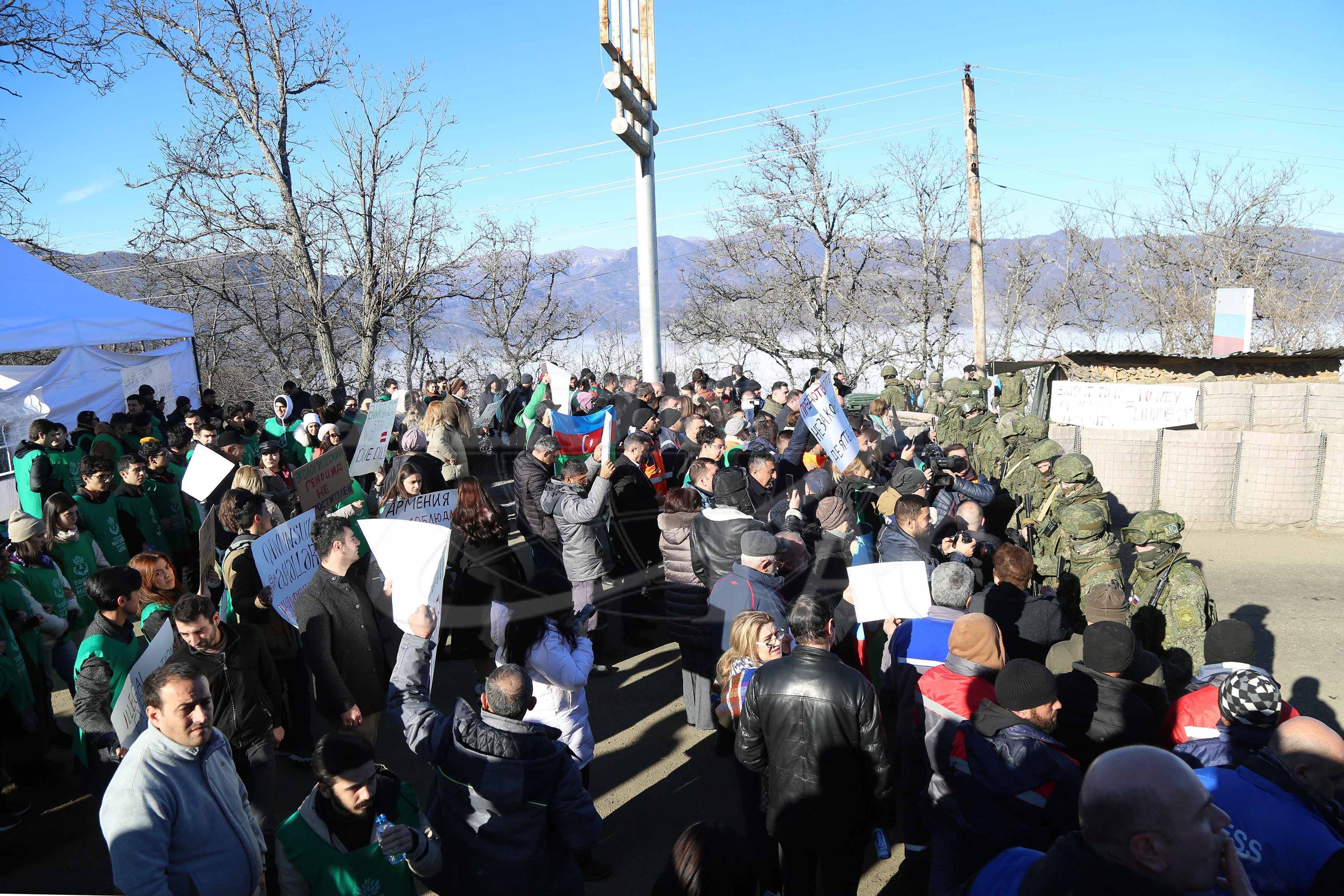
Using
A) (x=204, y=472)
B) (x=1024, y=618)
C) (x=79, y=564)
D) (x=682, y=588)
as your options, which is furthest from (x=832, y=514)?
(x=79, y=564)

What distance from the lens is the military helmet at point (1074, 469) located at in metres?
6.44

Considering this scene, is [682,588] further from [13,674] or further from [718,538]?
[13,674]

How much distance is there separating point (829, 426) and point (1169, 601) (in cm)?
281

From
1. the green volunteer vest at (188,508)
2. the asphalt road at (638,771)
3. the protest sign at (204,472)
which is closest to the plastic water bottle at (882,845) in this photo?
the asphalt road at (638,771)

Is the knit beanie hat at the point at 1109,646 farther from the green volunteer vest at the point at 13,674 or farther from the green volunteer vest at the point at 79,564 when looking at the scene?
the green volunteer vest at the point at 79,564

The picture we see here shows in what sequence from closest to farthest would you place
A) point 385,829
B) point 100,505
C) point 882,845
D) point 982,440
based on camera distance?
point 385,829, point 882,845, point 100,505, point 982,440

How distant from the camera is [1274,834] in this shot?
2479 millimetres

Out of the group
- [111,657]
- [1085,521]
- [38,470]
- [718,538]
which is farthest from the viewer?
[38,470]

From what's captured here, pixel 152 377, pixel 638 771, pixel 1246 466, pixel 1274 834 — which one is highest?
pixel 152 377

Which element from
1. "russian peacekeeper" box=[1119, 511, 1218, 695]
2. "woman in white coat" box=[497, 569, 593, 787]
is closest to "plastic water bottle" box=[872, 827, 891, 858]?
"woman in white coat" box=[497, 569, 593, 787]

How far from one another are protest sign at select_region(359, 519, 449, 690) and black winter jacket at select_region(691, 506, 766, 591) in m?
1.94

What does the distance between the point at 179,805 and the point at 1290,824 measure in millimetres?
3586

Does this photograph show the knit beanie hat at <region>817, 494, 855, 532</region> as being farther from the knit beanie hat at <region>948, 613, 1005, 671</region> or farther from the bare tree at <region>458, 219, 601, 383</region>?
the bare tree at <region>458, 219, 601, 383</region>

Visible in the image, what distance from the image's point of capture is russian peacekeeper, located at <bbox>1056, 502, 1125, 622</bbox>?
6.09 meters
